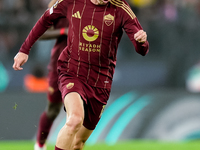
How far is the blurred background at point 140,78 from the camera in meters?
8.88

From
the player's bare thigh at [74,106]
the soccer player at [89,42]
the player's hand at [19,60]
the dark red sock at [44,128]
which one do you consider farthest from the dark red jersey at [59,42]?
the player's bare thigh at [74,106]

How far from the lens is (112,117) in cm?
898

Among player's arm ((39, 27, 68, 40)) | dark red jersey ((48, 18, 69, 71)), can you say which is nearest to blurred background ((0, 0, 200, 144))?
dark red jersey ((48, 18, 69, 71))

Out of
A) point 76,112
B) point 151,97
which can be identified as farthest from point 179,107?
point 76,112

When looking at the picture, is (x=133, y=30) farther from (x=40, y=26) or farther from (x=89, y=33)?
(x=40, y=26)

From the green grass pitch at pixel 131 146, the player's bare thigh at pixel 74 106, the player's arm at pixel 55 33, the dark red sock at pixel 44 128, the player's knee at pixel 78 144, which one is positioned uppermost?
the player's arm at pixel 55 33

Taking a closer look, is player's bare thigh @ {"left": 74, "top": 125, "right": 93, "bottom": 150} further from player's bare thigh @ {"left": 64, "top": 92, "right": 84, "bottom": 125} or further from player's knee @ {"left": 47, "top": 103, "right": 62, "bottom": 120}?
player's knee @ {"left": 47, "top": 103, "right": 62, "bottom": 120}

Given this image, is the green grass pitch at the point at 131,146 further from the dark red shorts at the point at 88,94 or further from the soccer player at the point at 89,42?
the soccer player at the point at 89,42

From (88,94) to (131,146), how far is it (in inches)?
133

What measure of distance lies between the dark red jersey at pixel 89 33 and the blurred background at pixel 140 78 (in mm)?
2896

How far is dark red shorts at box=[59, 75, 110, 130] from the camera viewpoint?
5020 mm

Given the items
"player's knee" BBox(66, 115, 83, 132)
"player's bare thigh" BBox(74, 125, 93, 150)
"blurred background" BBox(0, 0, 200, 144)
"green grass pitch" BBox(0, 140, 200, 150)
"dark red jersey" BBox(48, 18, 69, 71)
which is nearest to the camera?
"player's knee" BBox(66, 115, 83, 132)

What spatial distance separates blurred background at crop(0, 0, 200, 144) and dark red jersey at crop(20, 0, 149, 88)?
9.50ft

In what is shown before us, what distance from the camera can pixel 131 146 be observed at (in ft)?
27.2
